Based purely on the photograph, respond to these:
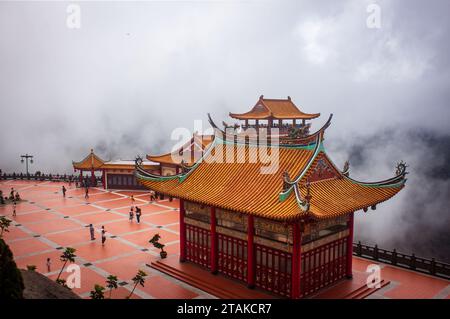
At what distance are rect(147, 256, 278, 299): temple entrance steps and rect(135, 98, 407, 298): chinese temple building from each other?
42 centimetres

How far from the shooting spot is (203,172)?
20859 millimetres

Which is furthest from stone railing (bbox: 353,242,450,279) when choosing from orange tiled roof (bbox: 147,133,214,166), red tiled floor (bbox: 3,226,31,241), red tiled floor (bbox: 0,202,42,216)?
red tiled floor (bbox: 0,202,42,216)

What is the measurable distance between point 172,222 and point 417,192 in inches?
1880

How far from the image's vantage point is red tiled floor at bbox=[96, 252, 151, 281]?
2109 cm

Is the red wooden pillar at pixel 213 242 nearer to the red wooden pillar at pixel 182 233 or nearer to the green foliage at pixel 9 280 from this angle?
the red wooden pillar at pixel 182 233

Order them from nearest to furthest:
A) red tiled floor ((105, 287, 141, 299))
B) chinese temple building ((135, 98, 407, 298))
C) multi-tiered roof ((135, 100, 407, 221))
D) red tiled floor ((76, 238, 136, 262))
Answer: multi-tiered roof ((135, 100, 407, 221)) < chinese temple building ((135, 98, 407, 298)) < red tiled floor ((105, 287, 141, 299)) < red tiled floor ((76, 238, 136, 262))

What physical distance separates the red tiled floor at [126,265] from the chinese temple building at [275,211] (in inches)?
130

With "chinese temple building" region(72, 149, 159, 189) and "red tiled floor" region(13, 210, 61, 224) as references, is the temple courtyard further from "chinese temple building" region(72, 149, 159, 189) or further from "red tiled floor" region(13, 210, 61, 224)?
"chinese temple building" region(72, 149, 159, 189)

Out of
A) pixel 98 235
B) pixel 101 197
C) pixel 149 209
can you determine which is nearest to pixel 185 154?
pixel 149 209

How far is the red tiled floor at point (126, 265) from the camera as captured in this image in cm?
2109

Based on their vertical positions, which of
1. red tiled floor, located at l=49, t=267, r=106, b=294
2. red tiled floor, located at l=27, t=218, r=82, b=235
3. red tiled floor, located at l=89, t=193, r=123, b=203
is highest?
red tiled floor, located at l=49, t=267, r=106, b=294

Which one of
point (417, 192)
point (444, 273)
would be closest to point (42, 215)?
point (444, 273)

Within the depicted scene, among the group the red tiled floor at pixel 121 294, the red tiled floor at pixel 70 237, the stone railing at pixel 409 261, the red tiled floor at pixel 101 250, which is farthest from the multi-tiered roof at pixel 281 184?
the red tiled floor at pixel 70 237
